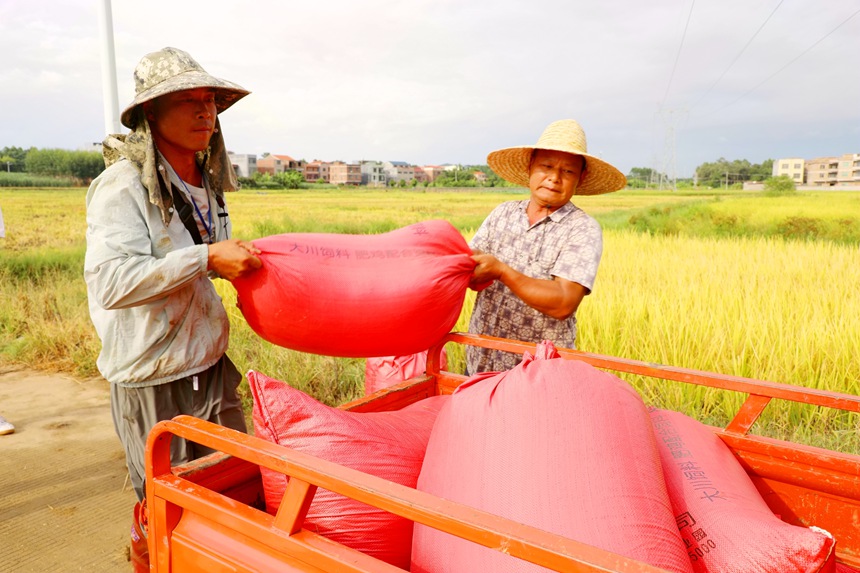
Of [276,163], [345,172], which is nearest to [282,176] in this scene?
[276,163]

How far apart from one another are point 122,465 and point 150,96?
233 centimetres

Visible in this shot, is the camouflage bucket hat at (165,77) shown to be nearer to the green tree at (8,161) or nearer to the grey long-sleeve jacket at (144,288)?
the grey long-sleeve jacket at (144,288)

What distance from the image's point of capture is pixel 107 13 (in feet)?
17.1

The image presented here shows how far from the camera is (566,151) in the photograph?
2.16 metres

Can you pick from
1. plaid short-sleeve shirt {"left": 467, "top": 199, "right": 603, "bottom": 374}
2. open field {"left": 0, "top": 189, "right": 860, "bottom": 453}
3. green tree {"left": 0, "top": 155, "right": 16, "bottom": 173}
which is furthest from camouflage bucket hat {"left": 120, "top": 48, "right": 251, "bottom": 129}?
green tree {"left": 0, "top": 155, "right": 16, "bottom": 173}

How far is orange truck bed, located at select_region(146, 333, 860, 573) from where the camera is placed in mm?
851

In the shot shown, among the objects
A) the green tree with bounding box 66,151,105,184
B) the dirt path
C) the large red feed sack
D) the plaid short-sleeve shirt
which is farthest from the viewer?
the green tree with bounding box 66,151,105,184

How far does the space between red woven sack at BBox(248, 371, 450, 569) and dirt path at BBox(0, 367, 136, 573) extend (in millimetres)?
1654

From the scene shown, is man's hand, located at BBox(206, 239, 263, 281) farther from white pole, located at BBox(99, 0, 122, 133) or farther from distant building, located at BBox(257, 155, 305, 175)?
distant building, located at BBox(257, 155, 305, 175)

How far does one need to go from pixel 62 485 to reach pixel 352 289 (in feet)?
7.46

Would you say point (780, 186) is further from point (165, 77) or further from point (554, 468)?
point (554, 468)

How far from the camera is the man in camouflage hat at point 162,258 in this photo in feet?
5.43

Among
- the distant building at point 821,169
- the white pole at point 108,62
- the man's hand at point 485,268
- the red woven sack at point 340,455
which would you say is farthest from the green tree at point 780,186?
the red woven sack at point 340,455

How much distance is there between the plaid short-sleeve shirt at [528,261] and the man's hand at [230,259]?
976 mm
